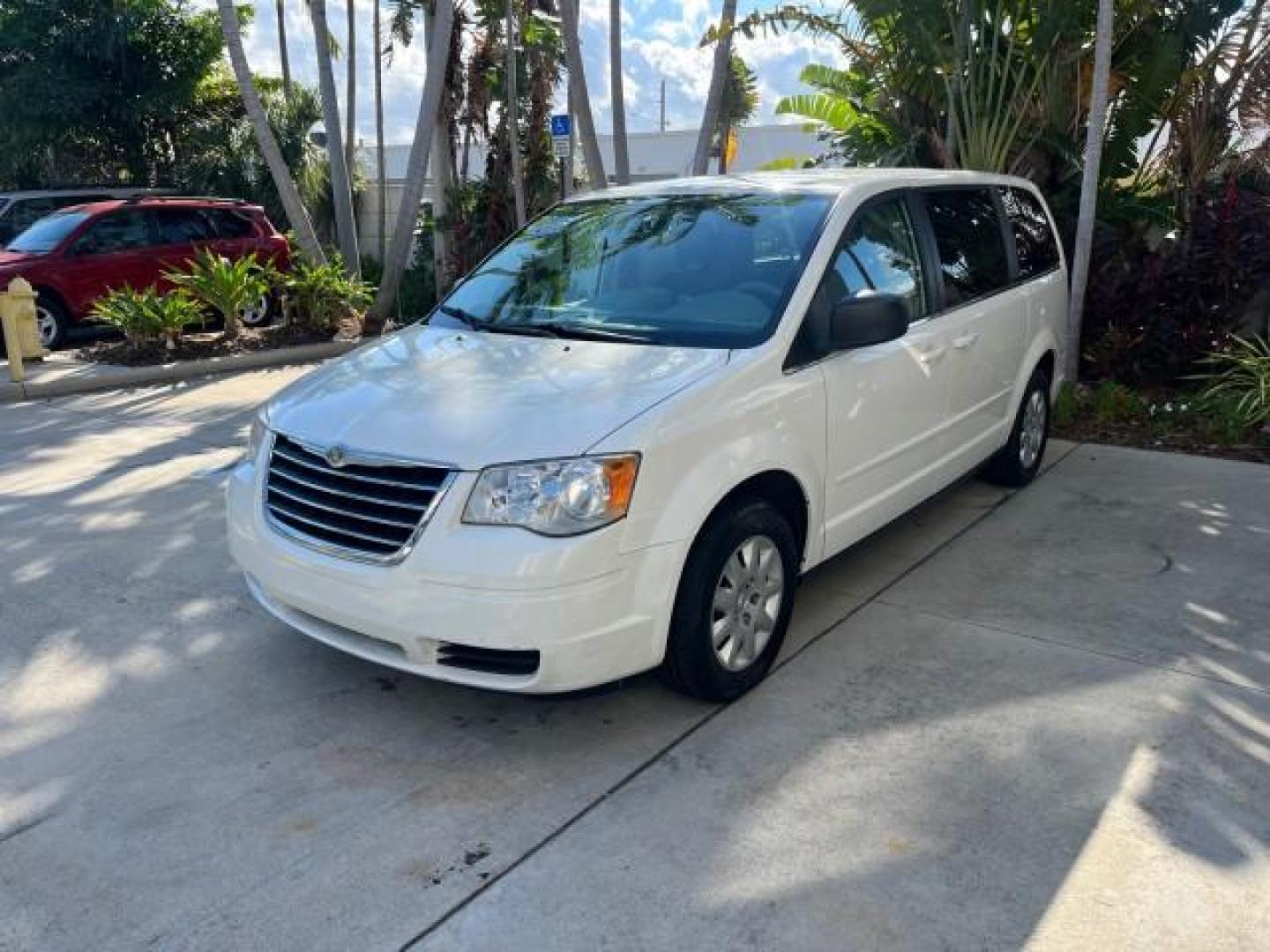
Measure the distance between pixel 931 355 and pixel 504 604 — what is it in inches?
99.3

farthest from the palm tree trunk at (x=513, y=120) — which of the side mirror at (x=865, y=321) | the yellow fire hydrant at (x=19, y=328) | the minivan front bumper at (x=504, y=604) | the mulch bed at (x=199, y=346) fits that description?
the minivan front bumper at (x=504, y=604)

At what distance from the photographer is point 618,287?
173 inches

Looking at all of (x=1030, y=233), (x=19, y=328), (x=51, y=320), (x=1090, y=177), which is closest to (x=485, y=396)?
(x=1030, y=233)

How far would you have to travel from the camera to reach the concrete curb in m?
9.27

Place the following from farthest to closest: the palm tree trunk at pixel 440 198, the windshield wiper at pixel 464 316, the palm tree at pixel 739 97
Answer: the palm tree at pixel 739 97 → the palm tree trunk at pixel 440 198 → the windshield wiper at pixel 464 316

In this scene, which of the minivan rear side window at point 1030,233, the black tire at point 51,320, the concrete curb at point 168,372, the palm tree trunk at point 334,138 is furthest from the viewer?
the palm tree trunk at point 334,138

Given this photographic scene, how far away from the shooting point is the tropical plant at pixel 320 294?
11.9 m

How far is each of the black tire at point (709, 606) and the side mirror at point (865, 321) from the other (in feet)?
2.33

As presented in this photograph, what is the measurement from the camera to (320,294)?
11883 millimetres

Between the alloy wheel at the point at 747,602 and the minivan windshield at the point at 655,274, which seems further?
the minivan windshield at the point at 655,274

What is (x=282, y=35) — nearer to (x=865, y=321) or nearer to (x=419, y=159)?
(x=419, y=159)

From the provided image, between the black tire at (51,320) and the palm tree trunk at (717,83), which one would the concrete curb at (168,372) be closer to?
the black tire at (51,320)

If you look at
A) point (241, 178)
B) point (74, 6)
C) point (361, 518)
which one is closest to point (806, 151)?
point (241, 178)

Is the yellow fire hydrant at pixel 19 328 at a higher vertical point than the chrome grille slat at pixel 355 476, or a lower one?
lower
